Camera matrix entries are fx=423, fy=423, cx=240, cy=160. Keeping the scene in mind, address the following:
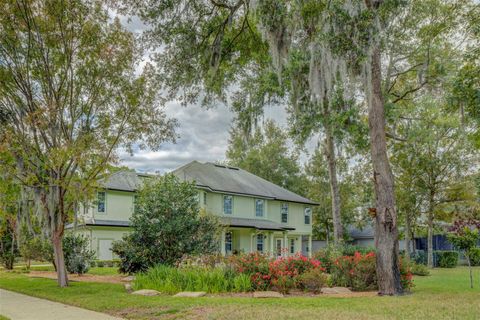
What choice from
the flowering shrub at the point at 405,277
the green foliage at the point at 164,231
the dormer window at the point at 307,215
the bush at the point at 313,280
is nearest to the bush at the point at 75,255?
the green foliage at the point at 164,231

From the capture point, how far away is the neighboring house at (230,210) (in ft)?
81.7

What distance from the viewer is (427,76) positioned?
18125 millimetres

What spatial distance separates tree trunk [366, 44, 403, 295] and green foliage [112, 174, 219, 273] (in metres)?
6.67

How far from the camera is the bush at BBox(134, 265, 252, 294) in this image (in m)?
10.8

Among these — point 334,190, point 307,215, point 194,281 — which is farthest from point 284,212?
point 194,281

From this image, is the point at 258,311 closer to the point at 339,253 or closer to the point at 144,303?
the point at 144,303

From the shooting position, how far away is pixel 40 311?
8789mm

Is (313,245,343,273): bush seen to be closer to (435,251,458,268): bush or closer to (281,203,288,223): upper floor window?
(435,251,458,268): bush

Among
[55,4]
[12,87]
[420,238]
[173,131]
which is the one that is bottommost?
[420,238]

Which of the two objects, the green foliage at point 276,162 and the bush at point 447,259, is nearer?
the bush at point 447,259

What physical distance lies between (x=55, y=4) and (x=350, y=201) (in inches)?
1181

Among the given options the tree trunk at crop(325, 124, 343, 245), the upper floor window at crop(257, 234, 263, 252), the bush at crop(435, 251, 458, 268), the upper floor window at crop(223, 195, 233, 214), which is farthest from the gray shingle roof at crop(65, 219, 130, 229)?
the bush at crop(435, 251, 458, 268)

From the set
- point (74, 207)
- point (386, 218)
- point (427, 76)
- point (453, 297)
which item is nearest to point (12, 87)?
point (74, 207)

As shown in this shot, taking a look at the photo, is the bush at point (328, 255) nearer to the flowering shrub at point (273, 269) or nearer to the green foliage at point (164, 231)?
the flowering shrub at point (273, 269)
